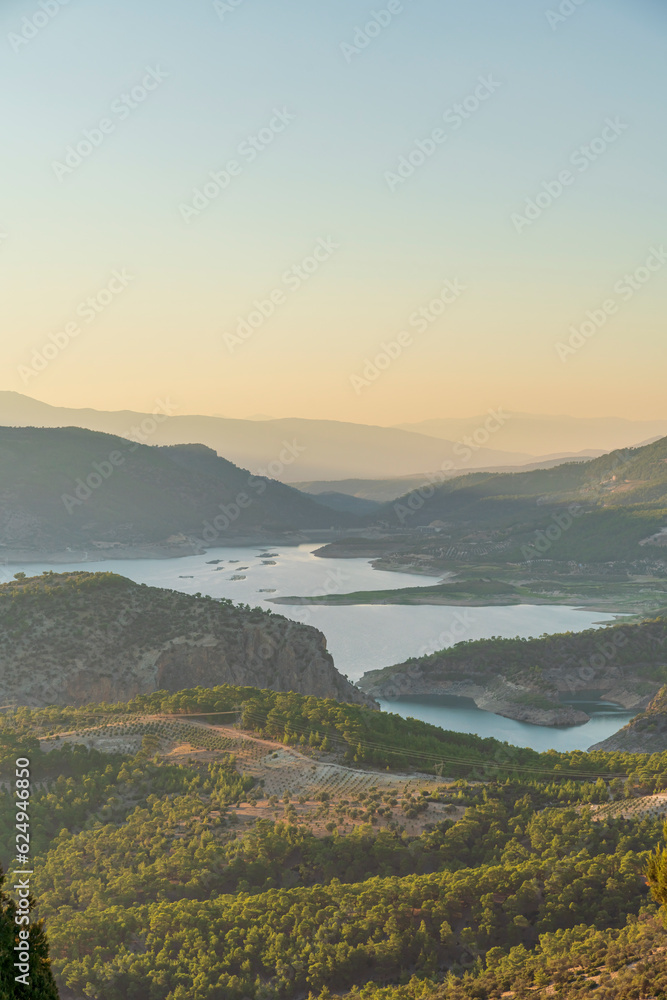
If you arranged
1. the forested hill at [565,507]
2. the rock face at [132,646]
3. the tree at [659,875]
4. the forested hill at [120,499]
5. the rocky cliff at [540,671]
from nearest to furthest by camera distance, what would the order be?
the tree at [659,875] → the rock face at [132,646] → the rocky cliff at [540,671] → the forested hill at [565,507] → the forested hill at [120,499]

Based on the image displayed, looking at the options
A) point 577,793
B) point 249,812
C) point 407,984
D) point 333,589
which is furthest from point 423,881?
point 333,589

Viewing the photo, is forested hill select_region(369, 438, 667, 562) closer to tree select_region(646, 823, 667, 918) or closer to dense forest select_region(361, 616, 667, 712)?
dense forest select_region(361, 616, 667, 712)

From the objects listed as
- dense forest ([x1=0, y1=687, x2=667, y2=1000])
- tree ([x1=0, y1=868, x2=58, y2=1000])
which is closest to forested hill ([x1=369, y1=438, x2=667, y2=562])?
dense forest ([x1=0, y1=687, x2=667, y2=1000])

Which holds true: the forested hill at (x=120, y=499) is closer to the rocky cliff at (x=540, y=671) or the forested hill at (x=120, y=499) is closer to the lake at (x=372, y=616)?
the lake at (x=372, y=616)

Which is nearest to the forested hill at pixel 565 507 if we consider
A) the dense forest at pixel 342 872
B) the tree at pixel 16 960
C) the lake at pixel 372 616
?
the lake at pixel 372 616

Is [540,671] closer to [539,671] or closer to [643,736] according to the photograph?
[539,671]
